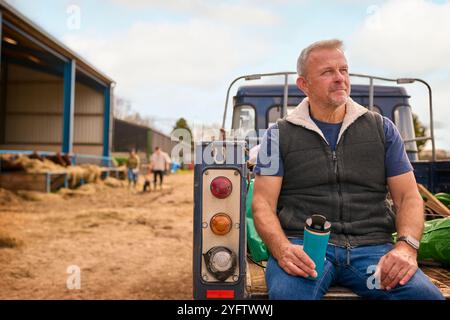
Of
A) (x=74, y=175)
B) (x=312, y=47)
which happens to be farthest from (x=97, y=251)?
(x=74, y=175)

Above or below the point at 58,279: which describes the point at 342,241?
above

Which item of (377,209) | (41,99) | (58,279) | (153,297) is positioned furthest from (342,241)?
(41,99)

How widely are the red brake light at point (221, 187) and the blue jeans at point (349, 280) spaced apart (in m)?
0.41

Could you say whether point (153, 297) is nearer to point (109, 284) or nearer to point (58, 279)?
point (109, 284)

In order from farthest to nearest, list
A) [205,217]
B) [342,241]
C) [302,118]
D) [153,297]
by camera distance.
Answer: [153,297] < [302,118] < [342,241] < [205,217]

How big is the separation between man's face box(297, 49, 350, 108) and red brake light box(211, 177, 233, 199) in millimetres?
722

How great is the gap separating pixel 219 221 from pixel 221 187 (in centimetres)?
15

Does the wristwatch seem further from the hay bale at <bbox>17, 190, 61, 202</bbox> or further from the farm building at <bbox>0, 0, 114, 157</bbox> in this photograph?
the farm building at <bbox>0, 0, 114, 157</bbox>

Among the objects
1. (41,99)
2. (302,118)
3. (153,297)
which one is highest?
(41,99)

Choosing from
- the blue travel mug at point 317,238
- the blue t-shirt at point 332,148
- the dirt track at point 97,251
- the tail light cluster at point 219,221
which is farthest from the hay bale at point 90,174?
the blue travel mug at point 317,238

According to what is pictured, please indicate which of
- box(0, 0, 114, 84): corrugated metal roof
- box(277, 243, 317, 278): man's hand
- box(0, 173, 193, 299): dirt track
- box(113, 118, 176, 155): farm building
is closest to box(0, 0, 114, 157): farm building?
box(0, 0, 114, 84): corrugated metal roof

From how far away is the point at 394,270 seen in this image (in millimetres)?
1693

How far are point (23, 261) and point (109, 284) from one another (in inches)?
61.4
